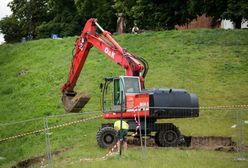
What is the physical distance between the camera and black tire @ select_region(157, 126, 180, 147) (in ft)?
66.3

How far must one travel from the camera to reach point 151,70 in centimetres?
3612

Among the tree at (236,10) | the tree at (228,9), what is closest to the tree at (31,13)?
the tree at (228,9)

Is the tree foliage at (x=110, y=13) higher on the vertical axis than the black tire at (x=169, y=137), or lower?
higher

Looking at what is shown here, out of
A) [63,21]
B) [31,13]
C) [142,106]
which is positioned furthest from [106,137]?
[31,13]

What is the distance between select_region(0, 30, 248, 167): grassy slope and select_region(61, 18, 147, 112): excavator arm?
89.6 inches

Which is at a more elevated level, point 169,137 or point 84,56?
point 84,56

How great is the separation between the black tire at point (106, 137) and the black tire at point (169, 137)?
176cm

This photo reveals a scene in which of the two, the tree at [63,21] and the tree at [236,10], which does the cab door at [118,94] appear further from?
the tree at [63,21]

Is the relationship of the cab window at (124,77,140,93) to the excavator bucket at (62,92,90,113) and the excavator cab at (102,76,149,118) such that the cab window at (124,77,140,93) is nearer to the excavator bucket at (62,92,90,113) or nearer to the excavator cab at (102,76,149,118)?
the excavator cab at (102,76,149,118)

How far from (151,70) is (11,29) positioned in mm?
56241

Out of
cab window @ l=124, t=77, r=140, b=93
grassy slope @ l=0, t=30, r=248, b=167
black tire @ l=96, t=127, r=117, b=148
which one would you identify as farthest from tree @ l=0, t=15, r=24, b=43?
black tire @ l=96, t=127, r=117, b=148

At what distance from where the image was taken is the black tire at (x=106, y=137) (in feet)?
65.7

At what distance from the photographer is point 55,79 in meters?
37.2

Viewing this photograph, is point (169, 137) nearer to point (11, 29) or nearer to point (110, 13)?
point (110, 13)
